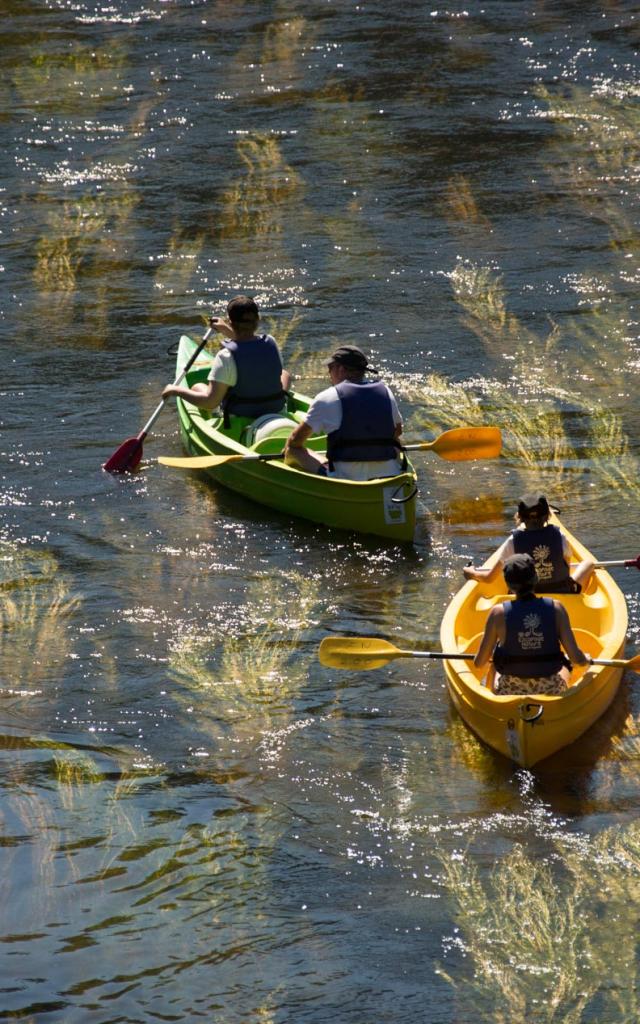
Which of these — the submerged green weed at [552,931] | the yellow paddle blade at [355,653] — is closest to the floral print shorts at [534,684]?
the yellow paddle blade at [355,653]

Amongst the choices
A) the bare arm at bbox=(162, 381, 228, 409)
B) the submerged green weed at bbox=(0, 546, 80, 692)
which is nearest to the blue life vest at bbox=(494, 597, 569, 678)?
the submerged green weed at bbox=(0, 546, 80, 692)

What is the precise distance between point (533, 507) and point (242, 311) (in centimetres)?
355

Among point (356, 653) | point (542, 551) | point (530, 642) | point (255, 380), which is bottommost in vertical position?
point (356, 653)

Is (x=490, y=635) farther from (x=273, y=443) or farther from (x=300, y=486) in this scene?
(x=273, y=443)

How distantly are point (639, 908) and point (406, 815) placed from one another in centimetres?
129

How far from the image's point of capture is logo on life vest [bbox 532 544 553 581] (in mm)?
8766

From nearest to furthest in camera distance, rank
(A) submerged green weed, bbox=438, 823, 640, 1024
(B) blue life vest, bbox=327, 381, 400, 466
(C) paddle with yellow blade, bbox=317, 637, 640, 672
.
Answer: (A) submerged green weed, bbox=438, 823, 640, 1024, (C) paddle with yellow blade, bbox=317, 637, 640, 672, (B) blue life vest, bbox=327, 381, 400, 466

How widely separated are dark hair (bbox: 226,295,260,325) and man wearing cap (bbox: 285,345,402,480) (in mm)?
1082

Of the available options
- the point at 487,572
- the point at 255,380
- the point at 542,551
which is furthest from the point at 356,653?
the point at 255,380

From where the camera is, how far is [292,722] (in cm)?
842

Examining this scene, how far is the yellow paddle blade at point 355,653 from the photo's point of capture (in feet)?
27.6

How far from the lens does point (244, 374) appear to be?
1153 centimetres

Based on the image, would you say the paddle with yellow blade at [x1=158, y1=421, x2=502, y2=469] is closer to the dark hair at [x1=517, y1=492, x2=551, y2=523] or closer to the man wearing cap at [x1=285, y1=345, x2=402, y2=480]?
the man wearing cap at [x1=285, y1=345, x2=402, y2=480]

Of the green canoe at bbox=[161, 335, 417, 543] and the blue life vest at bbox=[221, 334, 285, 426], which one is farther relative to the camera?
the blue life vest at bbox=[221, 334, 285, 426]
